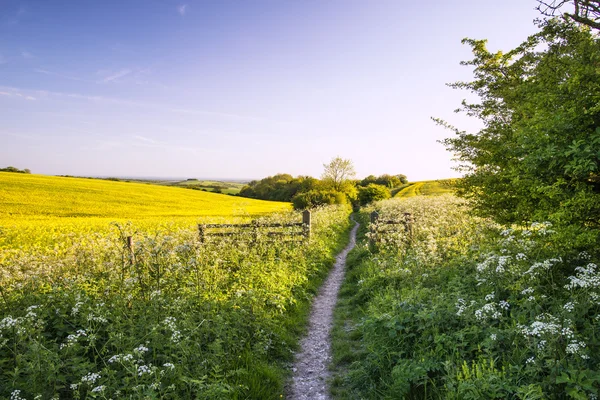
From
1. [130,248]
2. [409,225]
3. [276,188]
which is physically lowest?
[130,248]

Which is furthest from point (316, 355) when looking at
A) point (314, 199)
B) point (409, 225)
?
point (314, 199)

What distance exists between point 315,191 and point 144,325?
33.0 m

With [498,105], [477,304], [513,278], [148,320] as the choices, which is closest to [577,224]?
[513,278]

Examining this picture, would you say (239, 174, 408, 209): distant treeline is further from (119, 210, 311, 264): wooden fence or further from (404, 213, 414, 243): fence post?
(404, 213, 414, 243): fence post

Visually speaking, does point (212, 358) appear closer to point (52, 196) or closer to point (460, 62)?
point (460, 62)

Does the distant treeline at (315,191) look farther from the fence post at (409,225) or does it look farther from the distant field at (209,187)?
the fence post at (409,225)

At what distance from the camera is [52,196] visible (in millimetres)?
31891

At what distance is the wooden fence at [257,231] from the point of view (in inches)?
448

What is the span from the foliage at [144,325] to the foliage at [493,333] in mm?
1777

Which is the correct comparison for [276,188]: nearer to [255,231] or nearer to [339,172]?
[339,172]

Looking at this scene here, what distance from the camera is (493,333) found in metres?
4.20

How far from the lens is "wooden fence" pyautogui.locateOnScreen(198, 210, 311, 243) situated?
11.4 m

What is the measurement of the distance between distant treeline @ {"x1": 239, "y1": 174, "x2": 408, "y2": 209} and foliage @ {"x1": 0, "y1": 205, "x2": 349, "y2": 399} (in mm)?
26129

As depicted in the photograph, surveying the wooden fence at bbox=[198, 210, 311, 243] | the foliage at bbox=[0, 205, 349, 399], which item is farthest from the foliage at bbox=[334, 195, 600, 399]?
the wooden fence at bbox=[198, 210, 311, 243]
